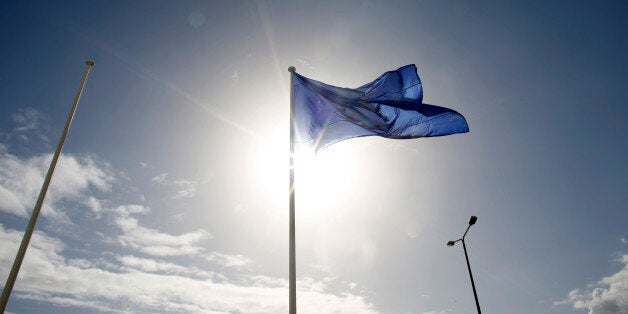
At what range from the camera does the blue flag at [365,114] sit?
37.9 ft

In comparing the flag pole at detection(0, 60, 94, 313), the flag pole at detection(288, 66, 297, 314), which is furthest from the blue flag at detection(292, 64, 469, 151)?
the flag pole at detection(0, 60, 94, 313)

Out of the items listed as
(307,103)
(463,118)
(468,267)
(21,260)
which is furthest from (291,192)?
(468,267)

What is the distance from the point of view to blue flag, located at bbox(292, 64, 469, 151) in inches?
455

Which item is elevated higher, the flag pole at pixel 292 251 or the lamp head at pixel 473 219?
the lamp head at pixel 473 219

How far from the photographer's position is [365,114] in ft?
39.8

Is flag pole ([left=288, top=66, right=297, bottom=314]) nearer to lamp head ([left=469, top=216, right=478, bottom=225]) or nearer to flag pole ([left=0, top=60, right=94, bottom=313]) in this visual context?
flag pole ([left=0, top=60, right=94, bottom=313])

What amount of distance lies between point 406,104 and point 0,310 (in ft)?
40.0

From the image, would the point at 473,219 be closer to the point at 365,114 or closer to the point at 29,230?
the point at 365,114

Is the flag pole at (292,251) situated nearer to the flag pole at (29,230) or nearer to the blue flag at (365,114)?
the blue flag at (365,114)

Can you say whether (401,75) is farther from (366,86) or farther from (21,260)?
(21,260)

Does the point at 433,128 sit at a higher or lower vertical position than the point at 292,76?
lower

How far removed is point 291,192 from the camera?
8.85m

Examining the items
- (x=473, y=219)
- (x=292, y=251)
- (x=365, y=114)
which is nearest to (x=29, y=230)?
(x=292, y=251)

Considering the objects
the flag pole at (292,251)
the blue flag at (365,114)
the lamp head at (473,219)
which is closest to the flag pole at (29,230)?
the flag pole at (292,251)
